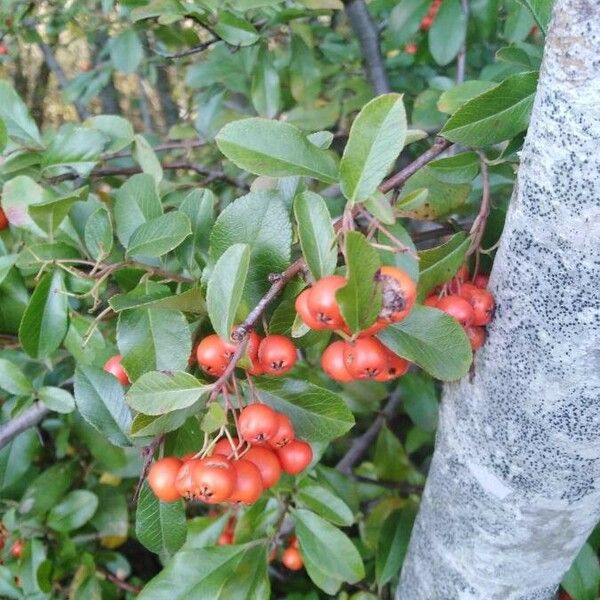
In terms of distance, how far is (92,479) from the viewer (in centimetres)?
133

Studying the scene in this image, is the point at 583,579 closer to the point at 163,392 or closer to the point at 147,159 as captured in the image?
the point at 163,392

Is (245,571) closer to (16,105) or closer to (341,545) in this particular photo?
(341,545)

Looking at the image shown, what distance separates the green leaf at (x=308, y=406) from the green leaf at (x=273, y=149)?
22 centimetres

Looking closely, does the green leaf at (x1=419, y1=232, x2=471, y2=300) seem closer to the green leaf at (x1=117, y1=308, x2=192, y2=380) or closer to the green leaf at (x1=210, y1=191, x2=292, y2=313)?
the green leaf at (x1=210, y1=191, x2=292, y2=313)

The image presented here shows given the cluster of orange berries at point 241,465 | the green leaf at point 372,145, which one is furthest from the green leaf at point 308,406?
the green leaf at point 372,145

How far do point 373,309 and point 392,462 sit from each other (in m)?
0.90

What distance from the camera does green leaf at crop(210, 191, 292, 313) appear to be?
63cm

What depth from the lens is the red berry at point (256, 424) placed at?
0.56 meters

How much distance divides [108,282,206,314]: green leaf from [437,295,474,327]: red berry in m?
0.25

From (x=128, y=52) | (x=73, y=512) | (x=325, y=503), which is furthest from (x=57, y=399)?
(x=128, y=52)

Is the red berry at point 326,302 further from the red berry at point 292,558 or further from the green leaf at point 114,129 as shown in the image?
the red berry at point 292,558

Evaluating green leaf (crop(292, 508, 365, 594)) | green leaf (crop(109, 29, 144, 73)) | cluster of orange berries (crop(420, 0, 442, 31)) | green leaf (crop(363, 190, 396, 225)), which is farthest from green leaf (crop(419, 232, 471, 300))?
green leaf (crop(109, 29, 144, 73))

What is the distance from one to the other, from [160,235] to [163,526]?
1.11ft

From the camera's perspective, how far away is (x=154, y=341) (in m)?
0.66
